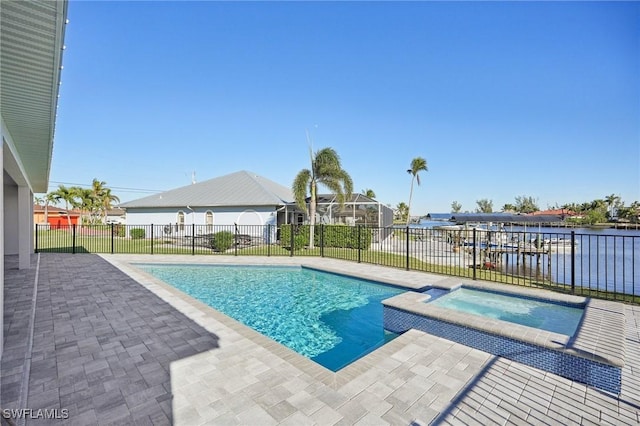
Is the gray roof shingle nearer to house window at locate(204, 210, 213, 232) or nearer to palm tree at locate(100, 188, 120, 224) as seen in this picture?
house window at locate(204, 210, 213, 232)

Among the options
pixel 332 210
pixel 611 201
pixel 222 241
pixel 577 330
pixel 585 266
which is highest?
pixel 611 201

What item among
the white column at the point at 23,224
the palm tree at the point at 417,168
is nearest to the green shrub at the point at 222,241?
the white column at the point at 23,224

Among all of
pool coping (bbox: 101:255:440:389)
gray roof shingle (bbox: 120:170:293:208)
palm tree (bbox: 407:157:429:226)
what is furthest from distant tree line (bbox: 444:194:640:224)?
pool coping (bbox: 101:255:440:389)

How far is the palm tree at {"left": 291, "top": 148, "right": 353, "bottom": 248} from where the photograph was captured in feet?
50.8

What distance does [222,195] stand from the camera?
68.1ft

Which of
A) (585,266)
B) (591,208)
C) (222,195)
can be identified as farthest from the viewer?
(591,208)

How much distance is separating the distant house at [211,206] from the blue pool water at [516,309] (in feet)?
43.5

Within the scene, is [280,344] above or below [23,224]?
below

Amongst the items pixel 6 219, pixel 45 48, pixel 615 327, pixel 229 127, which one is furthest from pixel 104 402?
pixel 229 127

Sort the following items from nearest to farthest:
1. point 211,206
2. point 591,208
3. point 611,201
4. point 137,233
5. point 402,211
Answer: point 211,206, point 137,233, point 402,211, point 611,201, point 591,208

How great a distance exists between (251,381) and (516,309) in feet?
18.3

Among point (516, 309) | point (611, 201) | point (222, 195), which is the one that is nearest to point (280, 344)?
point (516, 309)

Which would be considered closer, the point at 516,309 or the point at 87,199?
the point at 516,309

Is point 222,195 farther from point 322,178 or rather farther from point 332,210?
point 322,178
